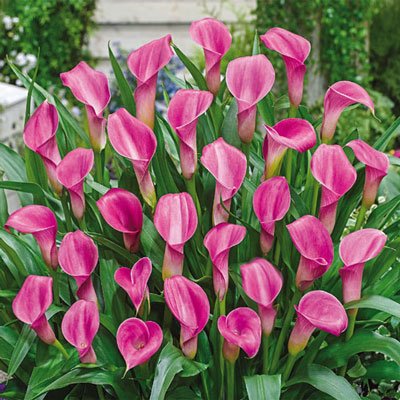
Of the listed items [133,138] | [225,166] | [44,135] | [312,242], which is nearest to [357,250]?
[312,242]

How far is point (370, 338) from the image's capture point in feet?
3.22

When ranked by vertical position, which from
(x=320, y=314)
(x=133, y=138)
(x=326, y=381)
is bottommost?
(x=326, y=381)

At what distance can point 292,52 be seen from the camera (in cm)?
104

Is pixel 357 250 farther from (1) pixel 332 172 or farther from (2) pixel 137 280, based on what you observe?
(2) pixel 137 280

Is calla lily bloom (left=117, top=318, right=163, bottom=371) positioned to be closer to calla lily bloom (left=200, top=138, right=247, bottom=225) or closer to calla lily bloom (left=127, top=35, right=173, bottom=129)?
calla lily bloom (left=200, top=138, right=247, bottom=225)

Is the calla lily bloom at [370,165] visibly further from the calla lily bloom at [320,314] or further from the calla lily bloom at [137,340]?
the calla lily bloom at [137,340]

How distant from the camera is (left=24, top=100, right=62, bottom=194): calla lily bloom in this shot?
3.35 ft

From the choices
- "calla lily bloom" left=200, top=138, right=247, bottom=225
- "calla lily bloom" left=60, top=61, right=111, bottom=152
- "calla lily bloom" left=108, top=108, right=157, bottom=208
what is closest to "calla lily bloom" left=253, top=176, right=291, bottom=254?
"calla lily bloom" left=200, top=138, right=247, bottom=225

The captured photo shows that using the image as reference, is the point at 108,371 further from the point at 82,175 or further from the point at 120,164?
the point at 120,164

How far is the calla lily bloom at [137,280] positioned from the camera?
0.91m

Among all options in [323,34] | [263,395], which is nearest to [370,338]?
[263,395]

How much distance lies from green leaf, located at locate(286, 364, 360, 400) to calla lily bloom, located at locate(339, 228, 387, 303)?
0.34 ft

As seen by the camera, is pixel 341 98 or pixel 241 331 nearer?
pixel 241 331

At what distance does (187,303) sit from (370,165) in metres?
0.26
